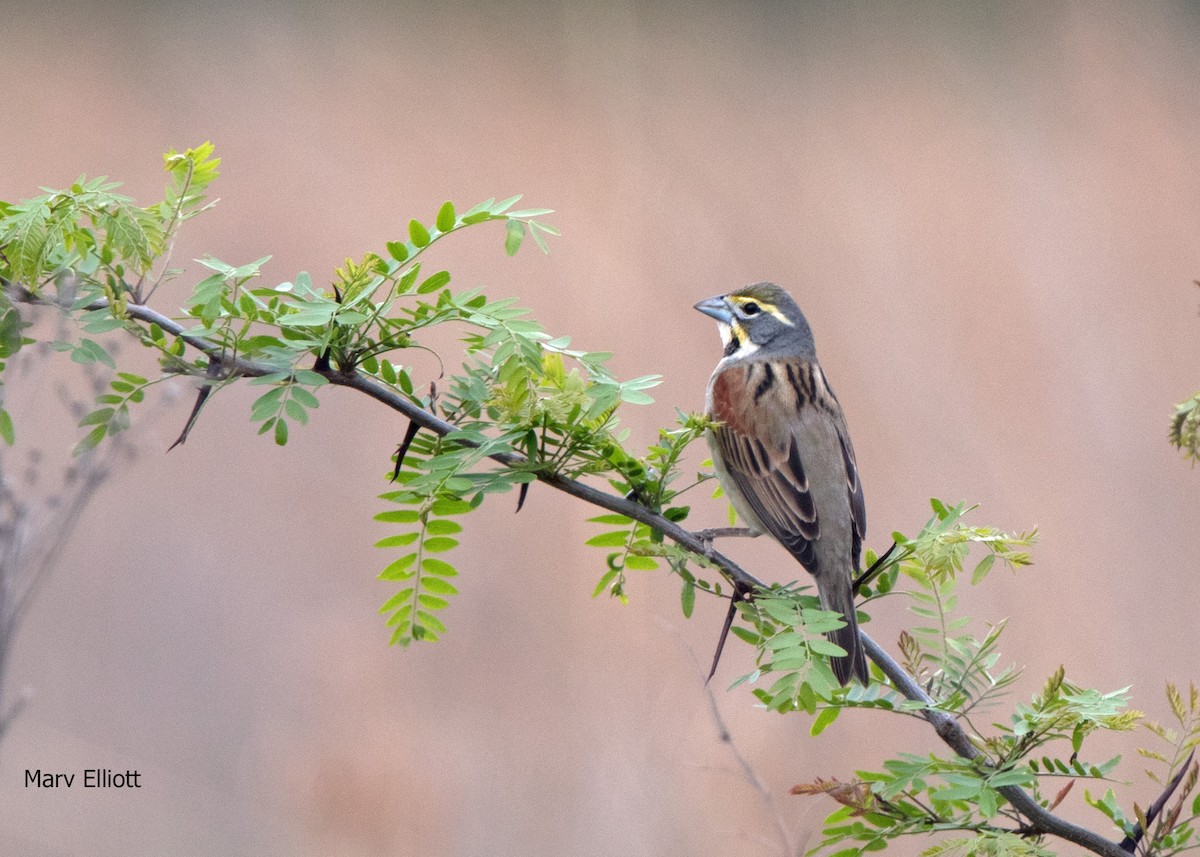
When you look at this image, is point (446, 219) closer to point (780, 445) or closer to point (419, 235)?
point (419, 235)

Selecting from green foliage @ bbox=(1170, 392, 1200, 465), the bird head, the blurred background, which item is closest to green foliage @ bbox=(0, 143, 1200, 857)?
green foliage @ bbox=(1170, 392, 1200, 465)

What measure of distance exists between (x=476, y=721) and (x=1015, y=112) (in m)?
5.08

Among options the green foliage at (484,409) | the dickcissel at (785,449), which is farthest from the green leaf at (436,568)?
the dickcissel at (785,449)

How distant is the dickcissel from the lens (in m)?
3.19

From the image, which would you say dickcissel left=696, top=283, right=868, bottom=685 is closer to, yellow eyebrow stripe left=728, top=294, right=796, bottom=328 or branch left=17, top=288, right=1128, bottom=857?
yellow eyebrow stripe left=728, top=294, right=796, bottom=328

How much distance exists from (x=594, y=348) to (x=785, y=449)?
11.6ft

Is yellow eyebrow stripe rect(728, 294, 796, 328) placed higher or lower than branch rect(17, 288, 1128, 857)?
higher

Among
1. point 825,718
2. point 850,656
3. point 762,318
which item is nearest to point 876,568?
point 850,656

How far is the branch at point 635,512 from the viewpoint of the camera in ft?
6.10

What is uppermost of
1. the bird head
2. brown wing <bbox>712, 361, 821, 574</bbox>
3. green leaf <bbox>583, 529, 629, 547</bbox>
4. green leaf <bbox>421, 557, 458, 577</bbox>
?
the bird head

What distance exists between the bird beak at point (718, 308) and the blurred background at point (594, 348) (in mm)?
2336

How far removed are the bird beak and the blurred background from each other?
2.34m

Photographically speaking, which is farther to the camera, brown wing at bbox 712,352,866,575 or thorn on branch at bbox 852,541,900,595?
brown wing at bbox 712,352,866,575

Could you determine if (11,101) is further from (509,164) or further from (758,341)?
(758,341)
